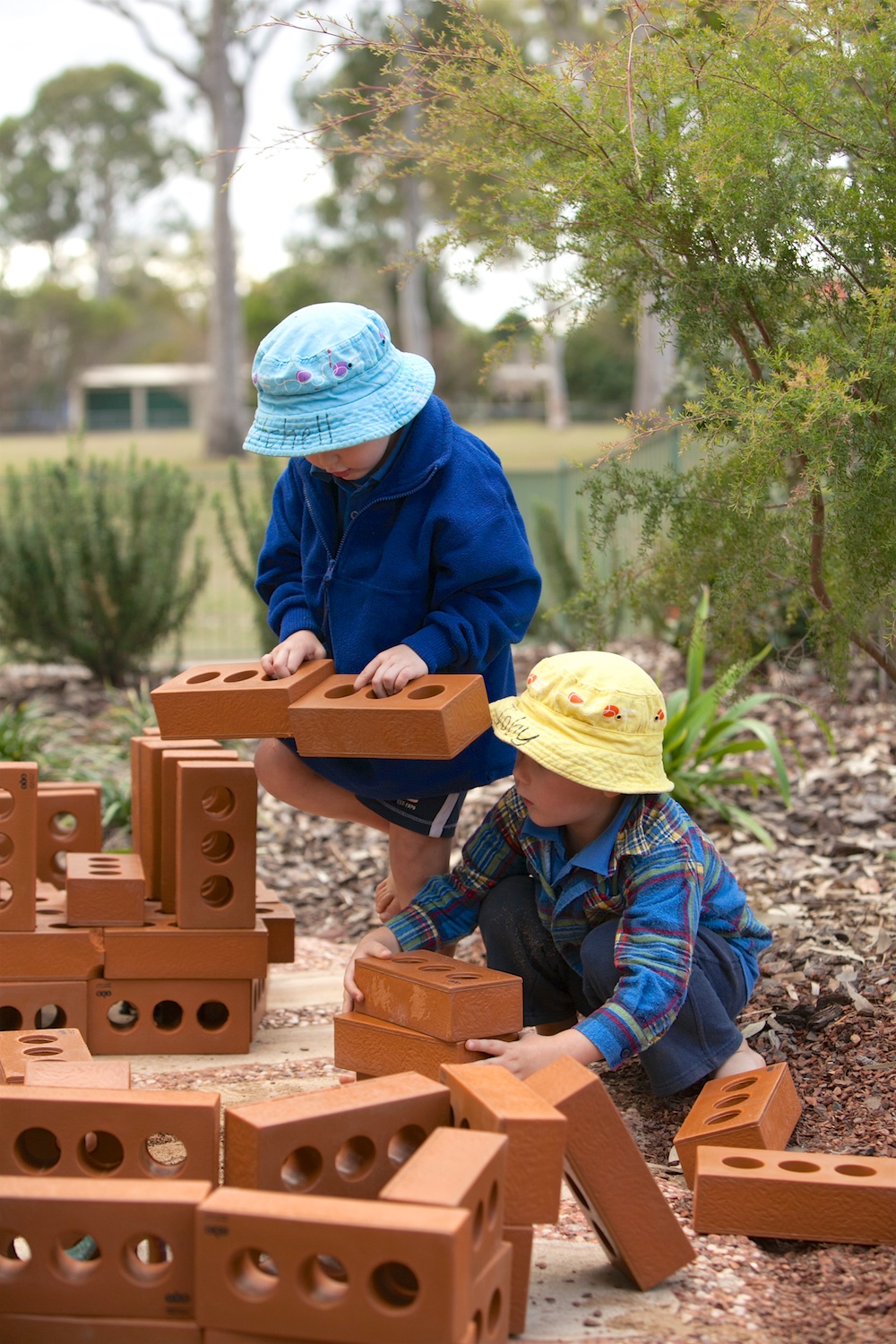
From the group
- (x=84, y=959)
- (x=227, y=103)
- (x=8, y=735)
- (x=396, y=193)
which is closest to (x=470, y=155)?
(x=84, y=959)

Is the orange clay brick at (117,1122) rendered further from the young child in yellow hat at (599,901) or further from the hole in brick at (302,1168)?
the young child in yellow hat at (599,901)

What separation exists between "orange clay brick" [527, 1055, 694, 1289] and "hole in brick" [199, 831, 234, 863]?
1371 mm

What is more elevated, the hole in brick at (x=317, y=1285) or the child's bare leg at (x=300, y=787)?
the child's bare leg at (x=300, y=787)

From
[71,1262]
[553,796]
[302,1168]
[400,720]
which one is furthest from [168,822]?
[71,1262]

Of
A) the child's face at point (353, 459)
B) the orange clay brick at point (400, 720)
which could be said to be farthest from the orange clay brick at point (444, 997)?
the child's face at point (353, 459)

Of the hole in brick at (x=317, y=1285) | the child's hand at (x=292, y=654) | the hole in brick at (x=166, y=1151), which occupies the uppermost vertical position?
the child's hand at (x=292, y=654)

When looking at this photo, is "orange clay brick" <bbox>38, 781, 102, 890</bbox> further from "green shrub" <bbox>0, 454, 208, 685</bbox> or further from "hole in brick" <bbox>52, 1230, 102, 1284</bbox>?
"green shrub" <bbox>0, 454, 208, 685</bbox>

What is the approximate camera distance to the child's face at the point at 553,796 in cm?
258

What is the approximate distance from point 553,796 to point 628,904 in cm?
28

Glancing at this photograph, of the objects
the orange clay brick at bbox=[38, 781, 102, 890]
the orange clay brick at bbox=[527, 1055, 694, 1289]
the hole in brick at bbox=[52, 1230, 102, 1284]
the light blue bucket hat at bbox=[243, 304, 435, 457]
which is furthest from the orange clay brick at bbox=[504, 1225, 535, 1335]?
the orange clay brick at bbox=[38, 781, 102, 890]

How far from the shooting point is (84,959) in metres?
3.11

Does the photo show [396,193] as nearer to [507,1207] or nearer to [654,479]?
[654,479]

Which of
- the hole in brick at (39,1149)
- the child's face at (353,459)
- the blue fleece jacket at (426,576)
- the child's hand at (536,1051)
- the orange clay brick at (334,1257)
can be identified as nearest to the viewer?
the orange clay brick at (334,1257)

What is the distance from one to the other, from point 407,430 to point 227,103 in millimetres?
20009
